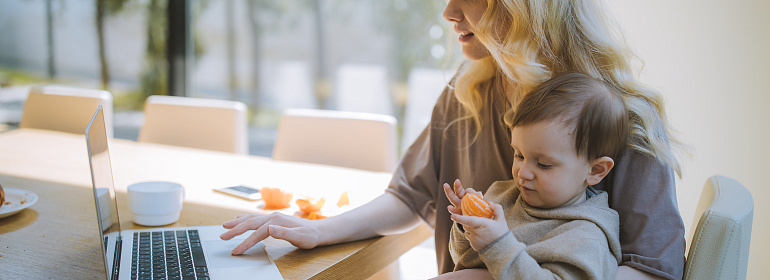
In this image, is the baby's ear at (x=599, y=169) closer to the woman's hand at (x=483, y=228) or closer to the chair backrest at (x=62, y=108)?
the woman's hand at (x=483, y=228)

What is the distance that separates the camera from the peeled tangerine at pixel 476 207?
97cm

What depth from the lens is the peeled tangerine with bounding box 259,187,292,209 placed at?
4.99ft

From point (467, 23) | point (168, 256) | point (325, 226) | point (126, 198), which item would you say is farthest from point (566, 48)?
point (126, 198)

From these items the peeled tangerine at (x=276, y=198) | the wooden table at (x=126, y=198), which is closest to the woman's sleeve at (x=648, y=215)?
the wooden table at (x=126, y=198)

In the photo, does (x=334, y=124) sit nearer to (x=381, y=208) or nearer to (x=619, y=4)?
(x=381, y=208)

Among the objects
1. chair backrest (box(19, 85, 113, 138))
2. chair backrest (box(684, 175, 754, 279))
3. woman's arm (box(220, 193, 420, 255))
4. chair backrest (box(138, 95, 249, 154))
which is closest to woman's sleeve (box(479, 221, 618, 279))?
chair backrest (box(684, 175, 754, 279))

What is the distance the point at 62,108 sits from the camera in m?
2.97

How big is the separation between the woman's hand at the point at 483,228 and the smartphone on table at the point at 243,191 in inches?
32.9

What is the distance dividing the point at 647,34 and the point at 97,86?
3.86 meters

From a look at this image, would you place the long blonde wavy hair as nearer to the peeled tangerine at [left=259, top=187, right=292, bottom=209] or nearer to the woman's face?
the woman's face

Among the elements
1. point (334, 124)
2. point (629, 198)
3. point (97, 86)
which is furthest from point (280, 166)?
point (97, 86)

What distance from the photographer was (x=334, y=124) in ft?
7.70

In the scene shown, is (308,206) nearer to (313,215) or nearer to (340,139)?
(313,215)

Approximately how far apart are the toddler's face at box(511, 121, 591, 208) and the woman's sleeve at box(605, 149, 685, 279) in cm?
8
